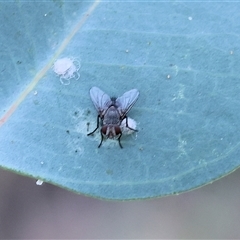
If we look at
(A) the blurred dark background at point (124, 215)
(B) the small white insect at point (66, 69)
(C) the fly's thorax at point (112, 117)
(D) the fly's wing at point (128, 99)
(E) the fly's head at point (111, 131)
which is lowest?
(A) the blurred dark background at point (124, 215)

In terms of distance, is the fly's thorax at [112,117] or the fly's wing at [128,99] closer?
the fly's wing at [128,99]

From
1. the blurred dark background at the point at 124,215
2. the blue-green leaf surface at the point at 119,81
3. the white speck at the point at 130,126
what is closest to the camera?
the blue-green leaf surface at the point at 119,81

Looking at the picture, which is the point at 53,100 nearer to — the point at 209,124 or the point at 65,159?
the point at 65,159

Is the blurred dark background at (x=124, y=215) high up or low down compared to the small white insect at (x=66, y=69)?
down

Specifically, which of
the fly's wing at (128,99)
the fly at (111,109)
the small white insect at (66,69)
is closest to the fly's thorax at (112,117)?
the fly at (111,109)

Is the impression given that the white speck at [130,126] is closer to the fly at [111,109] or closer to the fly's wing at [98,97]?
the fly at [111,109]

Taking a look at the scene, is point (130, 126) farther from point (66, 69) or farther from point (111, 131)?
point (66, 69)

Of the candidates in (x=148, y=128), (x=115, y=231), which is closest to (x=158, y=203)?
(x=115, y=231)

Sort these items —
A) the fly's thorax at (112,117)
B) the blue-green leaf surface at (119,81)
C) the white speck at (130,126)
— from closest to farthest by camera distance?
the blue-green leaf surface at (119,81)
the white speck at (130,126)
the fly's thorax at (112,117)
